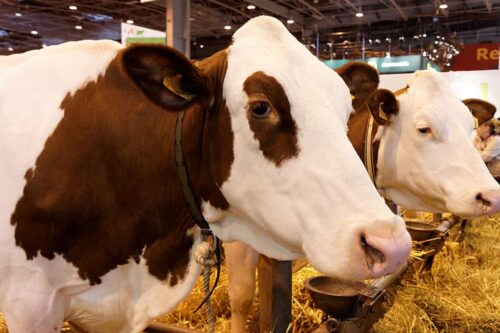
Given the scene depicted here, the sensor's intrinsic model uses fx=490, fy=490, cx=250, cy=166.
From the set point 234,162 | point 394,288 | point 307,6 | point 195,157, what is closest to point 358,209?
point 234,162

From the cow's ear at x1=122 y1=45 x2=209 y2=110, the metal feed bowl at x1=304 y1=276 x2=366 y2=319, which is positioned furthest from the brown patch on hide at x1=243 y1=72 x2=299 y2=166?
the metal feed bowl at x1=304 y1=276 x2=366 y2=319

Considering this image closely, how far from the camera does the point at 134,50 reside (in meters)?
1.16

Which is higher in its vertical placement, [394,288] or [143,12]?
[143,12]

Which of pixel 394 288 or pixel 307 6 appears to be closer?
pixel 394 288

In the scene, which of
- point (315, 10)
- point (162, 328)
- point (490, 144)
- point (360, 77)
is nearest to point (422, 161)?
point (360, 77)

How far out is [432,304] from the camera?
2.74 meters

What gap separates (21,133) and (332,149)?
0.87 metres

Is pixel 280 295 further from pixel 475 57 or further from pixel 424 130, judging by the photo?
pixel 475 57

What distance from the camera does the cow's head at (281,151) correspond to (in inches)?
39.7

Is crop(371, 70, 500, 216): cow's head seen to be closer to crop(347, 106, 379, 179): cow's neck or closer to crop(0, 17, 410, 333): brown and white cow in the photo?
crop(347, 106, 379, 179): cow's neck

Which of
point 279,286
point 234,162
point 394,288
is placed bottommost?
point 394,288

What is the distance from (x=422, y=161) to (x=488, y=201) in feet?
1.15

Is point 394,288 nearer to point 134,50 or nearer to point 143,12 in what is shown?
point 134,50

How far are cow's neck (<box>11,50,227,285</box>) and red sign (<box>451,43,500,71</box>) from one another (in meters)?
13.0
